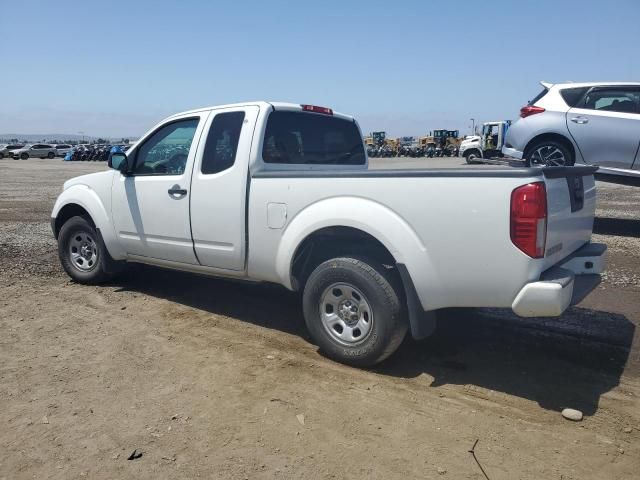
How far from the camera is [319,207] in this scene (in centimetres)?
400

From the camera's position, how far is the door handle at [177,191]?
4.95 metres

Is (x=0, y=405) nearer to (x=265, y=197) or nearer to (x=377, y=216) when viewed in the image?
(x=265, y=197)

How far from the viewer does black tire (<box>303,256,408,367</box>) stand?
373cm

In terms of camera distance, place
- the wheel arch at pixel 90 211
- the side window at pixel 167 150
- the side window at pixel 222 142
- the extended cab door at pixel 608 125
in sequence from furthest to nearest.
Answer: the extended cab door at pixel 608 125, the wheel arch at pixel 90 211, the side window at pixel 167 150, the side window at pixel 222 142

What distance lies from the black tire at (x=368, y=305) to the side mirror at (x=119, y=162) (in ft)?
8.44

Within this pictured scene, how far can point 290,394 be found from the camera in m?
3.61

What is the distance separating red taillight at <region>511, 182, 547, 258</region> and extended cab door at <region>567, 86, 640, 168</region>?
6205 millimetres

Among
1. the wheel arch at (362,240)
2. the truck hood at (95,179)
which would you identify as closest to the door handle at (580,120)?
the wheel arch at (362,240)

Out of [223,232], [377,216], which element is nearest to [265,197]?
[223,232]

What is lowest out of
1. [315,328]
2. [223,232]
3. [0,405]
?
[0,405]

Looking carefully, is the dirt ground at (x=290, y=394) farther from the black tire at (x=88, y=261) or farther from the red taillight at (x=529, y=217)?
the red taillight at (x=529, y=217)

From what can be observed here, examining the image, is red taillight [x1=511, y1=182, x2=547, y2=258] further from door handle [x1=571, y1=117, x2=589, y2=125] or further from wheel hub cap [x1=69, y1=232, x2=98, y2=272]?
door handle [x1=571, y1=117, x2=589, y2=125]

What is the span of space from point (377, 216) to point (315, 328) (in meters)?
1.03

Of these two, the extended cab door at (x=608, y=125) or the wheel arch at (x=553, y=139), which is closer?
the extended cab door at (x=608, y=125)
